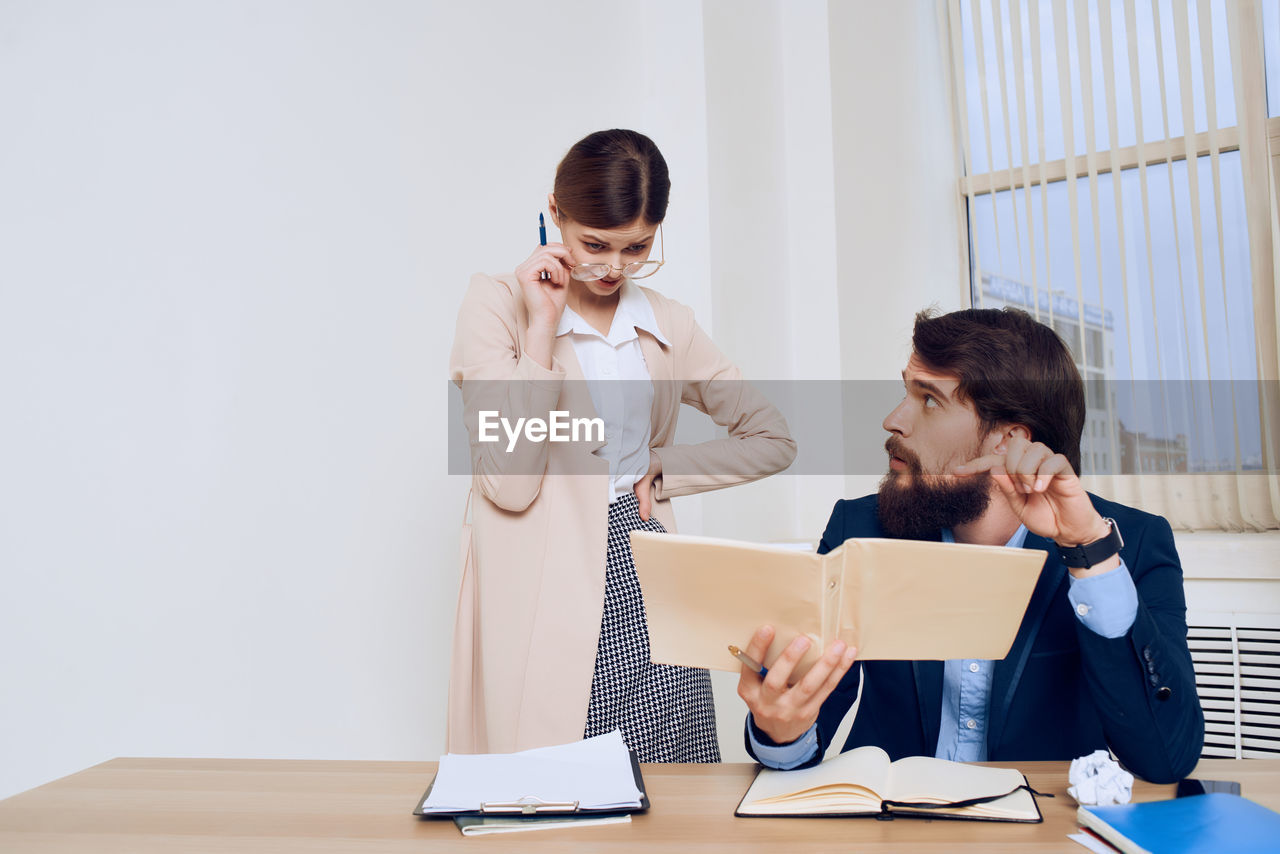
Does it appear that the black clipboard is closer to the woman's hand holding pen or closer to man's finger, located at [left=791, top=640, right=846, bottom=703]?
man's finger, located at [left=791, top=640, right=846, bottom=703]

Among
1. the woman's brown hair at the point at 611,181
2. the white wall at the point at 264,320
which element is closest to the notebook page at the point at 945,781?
the woman's brown hair at the point at 611,181

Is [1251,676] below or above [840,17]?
below

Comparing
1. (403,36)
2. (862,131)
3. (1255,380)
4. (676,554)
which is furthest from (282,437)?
(1255,380)

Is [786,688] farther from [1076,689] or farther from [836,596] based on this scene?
[1076,689]

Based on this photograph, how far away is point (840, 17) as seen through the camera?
357 cm

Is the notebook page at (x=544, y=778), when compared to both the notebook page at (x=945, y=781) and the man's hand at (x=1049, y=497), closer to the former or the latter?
the notebook page at (x=945, y=781)

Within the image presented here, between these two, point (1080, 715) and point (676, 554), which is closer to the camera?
point (676, 554)

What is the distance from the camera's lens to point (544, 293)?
160 centimetres

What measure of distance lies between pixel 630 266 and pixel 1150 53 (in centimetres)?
262

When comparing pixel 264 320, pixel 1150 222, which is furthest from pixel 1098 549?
pixel 1150 222

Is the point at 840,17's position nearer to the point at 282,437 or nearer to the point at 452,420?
the point at 452,420

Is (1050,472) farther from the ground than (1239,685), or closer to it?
farther from the ground

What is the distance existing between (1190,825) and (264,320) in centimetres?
185

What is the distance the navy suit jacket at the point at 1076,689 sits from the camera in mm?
1084
